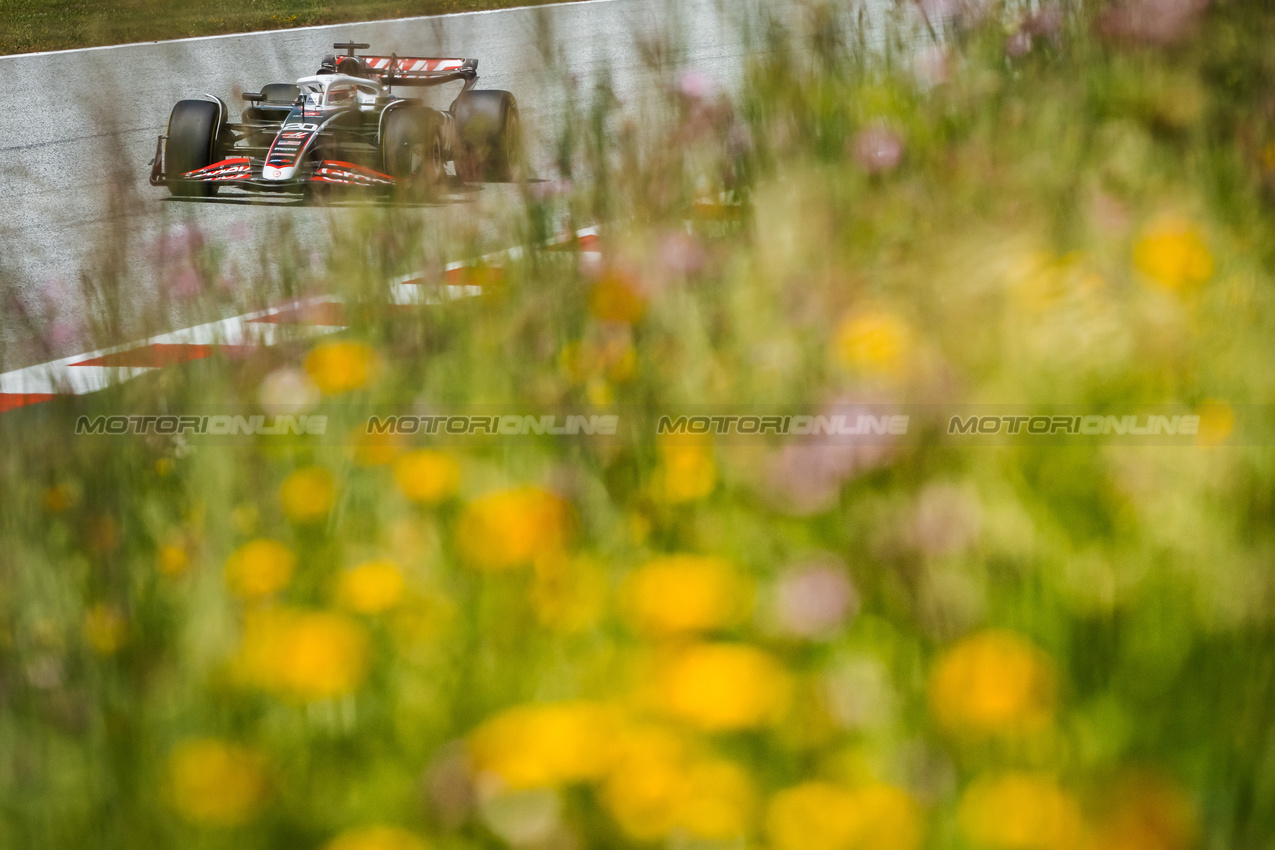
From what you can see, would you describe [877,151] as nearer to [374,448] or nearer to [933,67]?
[933,67]

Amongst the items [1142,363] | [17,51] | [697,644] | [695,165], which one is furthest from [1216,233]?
[17,51]

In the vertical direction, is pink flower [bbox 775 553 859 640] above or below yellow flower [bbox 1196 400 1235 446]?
below

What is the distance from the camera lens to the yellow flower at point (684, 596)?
119 centimetres

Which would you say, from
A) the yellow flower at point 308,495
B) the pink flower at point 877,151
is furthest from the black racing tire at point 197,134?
the yellow flower at point 308,495

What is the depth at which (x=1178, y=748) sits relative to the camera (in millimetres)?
1106

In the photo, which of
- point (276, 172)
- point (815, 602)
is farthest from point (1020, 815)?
point (276, 172)

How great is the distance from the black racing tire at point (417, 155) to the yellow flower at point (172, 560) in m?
0.67

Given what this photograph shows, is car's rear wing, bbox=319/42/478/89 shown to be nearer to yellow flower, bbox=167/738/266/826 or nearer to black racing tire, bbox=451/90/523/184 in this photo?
black racing tire, bbox=451/90/523/184

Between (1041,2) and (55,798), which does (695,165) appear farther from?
(55,798)

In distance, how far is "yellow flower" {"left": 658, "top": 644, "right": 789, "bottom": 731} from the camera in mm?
1038

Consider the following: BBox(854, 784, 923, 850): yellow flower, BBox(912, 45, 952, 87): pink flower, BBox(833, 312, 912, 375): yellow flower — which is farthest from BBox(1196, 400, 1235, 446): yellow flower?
BBox(912, 45, 952, 87): pink flower

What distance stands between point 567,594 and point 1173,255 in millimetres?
1030

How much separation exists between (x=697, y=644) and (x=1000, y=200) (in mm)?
1082

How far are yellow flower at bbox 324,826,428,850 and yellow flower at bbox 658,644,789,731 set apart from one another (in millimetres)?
231
